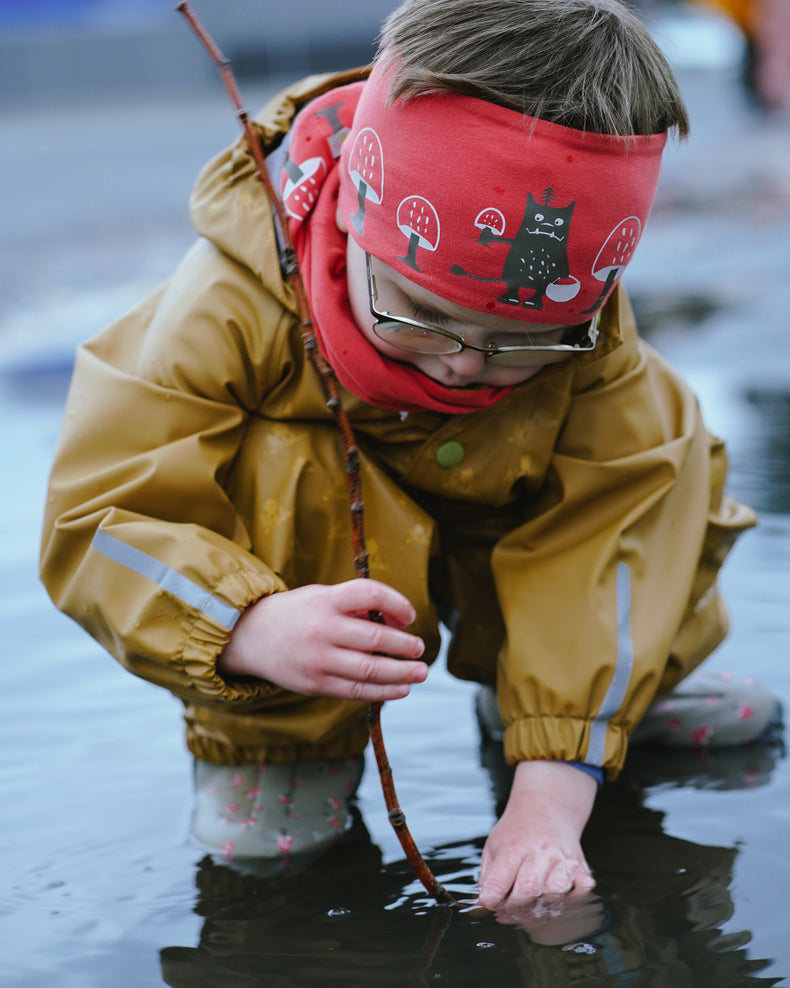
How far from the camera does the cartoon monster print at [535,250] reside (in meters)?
1.22

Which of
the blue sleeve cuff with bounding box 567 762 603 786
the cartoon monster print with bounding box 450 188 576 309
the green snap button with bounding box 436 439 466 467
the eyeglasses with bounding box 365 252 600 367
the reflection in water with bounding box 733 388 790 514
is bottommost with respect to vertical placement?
the blue sleeve cuff with bounding box 567 762 603 786

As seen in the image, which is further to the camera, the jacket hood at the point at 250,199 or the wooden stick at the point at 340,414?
the jacket hood at the point at 250,199

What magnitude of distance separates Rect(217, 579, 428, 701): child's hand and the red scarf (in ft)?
0.75

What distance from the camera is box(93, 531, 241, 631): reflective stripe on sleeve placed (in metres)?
1.30

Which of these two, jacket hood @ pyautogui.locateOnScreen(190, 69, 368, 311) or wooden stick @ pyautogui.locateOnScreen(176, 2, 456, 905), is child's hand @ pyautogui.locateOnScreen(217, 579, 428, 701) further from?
jacket hood @ pyautogui.locateOnScreen(190, 69, 368, 311)

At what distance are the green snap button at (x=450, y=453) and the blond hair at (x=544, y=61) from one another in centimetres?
40

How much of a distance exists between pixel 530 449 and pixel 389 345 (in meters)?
0.25

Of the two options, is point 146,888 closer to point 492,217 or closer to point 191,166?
Result: point 492,217

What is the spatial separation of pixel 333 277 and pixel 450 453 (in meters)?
0.23

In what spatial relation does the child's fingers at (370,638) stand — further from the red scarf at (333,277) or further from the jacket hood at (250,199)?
the jacket hood at (250,199)

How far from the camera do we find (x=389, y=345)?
1.36 meters

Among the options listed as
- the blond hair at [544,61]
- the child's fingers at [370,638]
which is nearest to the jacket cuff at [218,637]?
the child's fingers at [370,638]

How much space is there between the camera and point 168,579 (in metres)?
1.32

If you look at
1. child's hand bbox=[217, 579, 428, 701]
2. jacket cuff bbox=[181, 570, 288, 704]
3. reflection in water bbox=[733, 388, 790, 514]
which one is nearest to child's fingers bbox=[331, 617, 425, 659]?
child's hand bbox=[217, 579, 428, 701]
